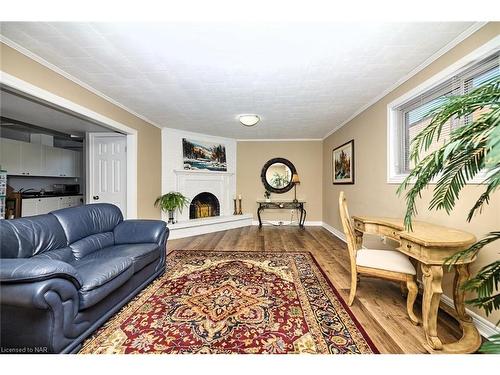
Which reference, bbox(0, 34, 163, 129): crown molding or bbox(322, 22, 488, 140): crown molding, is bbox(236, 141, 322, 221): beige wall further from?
bbox(0, 34, 163, 129): crown molding

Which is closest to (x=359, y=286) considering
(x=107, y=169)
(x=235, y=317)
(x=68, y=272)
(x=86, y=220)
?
(x=235, y=317)

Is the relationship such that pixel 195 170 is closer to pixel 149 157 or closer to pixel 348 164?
pixel 149 157

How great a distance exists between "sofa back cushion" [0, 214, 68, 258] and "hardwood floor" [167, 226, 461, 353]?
1.88 m

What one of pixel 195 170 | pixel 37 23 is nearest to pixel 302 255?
pixel 195 170

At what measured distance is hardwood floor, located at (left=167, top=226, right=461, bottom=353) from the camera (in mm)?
1586

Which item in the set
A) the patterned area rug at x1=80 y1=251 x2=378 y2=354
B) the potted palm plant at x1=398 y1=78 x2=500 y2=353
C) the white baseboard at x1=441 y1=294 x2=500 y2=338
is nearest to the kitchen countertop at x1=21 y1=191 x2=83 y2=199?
the patterned area rug at x1=80 y1=251 x2=378 y2=354

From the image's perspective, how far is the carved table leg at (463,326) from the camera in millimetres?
1428

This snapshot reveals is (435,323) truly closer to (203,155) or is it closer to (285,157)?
(285,157)

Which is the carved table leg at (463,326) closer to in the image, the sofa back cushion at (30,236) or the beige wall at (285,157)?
the sofa back cushion at (30,236)

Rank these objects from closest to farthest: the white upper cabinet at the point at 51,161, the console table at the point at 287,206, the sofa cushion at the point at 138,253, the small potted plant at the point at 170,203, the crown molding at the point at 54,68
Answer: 1. the crown molding at the point at 54,68
2. the sofa cushion at the point at 138,253
3. the small potted plant at the point at 170,203
4. the white upper cabinet at the point at 51,161
5. the console table at the point at 287,206

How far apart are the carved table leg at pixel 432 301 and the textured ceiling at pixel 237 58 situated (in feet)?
6.22

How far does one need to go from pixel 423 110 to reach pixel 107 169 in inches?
201

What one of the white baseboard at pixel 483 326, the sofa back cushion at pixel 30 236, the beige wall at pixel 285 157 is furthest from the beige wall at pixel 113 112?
the white baseboard at pixel 483 326

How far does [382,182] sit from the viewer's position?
9.96 ft
